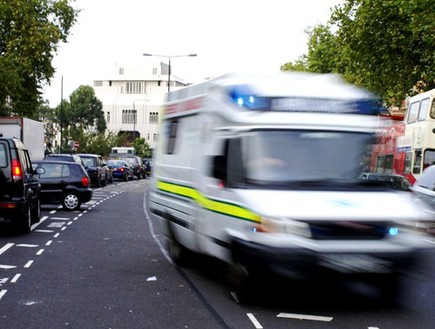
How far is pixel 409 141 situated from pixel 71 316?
20.5m

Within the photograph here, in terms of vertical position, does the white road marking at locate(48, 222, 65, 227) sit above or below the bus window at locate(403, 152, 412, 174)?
below

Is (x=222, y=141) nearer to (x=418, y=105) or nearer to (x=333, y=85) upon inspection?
(x=333, y=85)

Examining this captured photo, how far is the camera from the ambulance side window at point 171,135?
1045cm

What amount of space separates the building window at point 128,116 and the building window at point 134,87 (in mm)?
6087

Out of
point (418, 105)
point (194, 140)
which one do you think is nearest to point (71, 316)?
point (194, 140)

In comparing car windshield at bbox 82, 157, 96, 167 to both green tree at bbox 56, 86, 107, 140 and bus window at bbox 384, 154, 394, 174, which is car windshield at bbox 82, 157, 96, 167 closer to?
bus window at bbox 384, 154, 394, 174

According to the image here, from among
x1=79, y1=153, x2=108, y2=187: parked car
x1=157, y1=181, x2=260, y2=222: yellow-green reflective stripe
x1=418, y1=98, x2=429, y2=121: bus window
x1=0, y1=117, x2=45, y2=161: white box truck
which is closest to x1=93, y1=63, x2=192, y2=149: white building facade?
x1=79, y1=153, x2=108, y2=187: parked car

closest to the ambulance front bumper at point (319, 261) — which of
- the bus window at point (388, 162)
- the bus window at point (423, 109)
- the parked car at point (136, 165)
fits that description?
the bus window at point (388, 162)

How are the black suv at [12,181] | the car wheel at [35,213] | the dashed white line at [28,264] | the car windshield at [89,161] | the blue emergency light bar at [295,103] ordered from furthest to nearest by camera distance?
the car windshield at [89,161] → the car wheel at [35,213] → the black suv at [12,181] → the dashed white line at [28,264] → the blue emergency light bar at [295,103]

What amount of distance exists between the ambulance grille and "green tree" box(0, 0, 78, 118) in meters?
32.1

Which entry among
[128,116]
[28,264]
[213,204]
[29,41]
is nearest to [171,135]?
[213,204]

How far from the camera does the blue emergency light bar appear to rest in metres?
7.91

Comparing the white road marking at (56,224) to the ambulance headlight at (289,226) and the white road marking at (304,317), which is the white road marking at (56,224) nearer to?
the white road marking at (304,317)

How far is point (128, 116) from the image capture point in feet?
400
